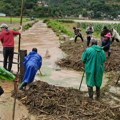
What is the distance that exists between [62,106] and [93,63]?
5.15ft

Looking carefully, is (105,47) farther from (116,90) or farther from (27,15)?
(27,15)

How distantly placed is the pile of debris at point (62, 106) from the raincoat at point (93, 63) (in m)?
0.60

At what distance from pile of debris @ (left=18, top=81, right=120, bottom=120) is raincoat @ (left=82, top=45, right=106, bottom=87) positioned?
599 mm

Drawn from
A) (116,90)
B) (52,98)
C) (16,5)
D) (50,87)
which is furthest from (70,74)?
(16,5)

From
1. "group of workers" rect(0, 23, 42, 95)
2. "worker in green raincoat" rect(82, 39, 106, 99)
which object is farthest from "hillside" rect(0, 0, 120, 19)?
"worker in green raincoat" rect(82, 39, 106, 99)

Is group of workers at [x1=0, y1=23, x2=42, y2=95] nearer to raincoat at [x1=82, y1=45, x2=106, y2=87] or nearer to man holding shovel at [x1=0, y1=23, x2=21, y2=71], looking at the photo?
man holding shovel at [x1=0, y1=23, x2=21, y2=71]

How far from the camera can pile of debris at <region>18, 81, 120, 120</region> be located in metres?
8.48

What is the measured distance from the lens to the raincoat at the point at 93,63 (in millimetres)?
9688

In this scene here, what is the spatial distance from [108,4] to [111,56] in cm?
11550

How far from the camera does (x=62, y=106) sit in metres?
8.83

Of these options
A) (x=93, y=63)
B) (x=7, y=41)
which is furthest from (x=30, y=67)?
(x=7, y=41)

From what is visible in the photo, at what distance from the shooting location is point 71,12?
417ft

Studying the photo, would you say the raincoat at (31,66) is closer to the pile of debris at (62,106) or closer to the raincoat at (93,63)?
the pile of debris at (62,106)

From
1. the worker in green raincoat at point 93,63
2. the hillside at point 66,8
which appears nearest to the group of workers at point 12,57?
the worker in green raincoat at point 93,63
